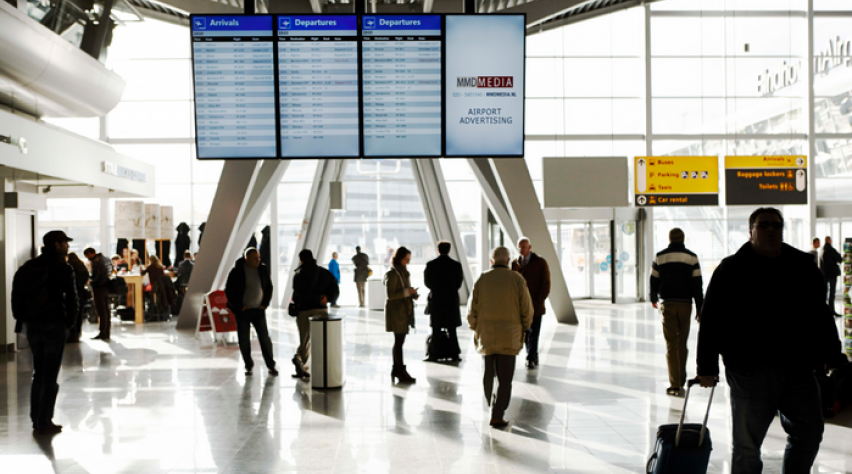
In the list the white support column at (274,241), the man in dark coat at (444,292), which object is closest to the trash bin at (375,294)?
the white support column at (274,241)

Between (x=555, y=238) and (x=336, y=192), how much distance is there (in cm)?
782

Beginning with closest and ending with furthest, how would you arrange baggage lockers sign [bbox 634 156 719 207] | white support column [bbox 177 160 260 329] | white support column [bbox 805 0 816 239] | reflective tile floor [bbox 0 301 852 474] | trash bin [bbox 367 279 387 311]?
reflective tile floor [bbox 0 301 852 474]
white support column [bbox 177 160 260 329]
trash bin [bbox 367 279 387 311]
baggage lockers sign [bbox 634 156 719 207]
white support column [bbox 805 0 816 239]

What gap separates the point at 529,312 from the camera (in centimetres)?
550

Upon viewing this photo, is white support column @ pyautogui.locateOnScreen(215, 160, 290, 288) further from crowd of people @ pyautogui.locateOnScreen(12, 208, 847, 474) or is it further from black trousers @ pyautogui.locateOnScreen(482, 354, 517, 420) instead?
black trousers @ pyautogui.locateOnScreen(482, 354, 517, 420)

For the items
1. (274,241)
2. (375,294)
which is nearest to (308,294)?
(375,294)

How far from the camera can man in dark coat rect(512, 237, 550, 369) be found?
27.6 ft

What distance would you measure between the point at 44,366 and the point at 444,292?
4.68 m

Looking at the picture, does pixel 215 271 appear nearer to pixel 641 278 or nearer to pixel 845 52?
pixel 641 278

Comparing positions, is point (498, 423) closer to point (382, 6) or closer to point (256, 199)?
point (382, 6)

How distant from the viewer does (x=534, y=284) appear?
27.6ft

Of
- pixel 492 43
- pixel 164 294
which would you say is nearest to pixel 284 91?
pixel 492 43

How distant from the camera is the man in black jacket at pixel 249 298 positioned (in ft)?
26.3

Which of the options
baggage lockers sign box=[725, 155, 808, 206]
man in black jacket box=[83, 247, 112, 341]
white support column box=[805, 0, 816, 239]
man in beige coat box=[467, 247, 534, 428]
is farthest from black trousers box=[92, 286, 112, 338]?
white support column box=[805, 0, 816, 239]

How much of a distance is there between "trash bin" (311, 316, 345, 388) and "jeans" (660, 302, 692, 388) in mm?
3480
